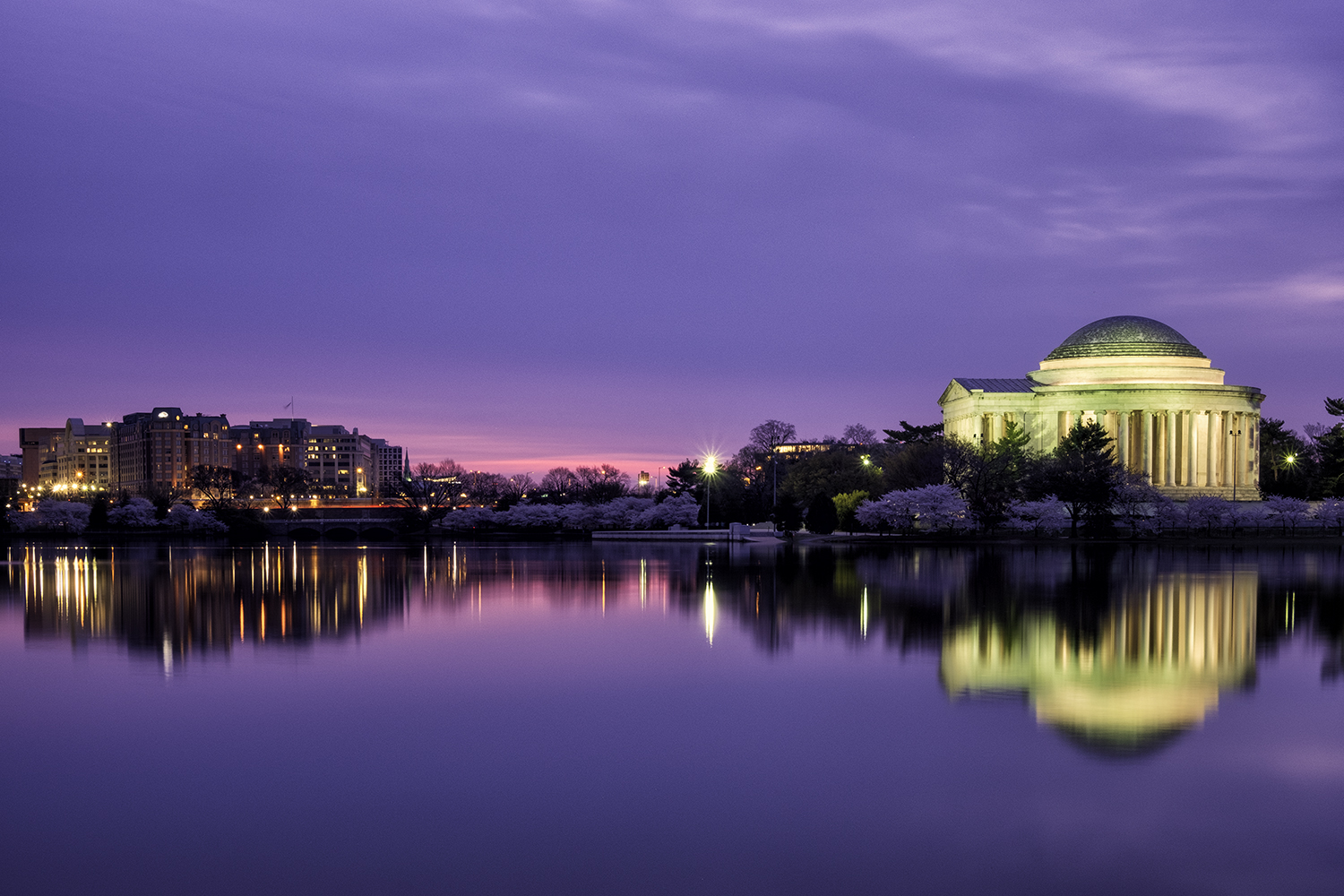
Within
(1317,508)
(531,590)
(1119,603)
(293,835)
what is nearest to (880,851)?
(293,835)

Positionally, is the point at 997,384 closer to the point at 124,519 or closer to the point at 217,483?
the point at 124,519

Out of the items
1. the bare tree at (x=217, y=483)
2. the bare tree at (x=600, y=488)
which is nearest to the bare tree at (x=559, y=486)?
the bare tree at (x=600, y=488)

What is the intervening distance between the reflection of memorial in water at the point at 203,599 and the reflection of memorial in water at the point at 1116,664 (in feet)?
48.9

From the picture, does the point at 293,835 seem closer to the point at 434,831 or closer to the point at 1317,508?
the point at 434,831

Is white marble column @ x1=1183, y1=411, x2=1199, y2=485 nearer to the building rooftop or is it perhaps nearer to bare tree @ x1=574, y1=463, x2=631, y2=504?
the building rooftop

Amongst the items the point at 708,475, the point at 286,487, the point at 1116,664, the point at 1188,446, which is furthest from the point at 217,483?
the point at 1116,664

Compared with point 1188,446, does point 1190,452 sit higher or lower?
lower

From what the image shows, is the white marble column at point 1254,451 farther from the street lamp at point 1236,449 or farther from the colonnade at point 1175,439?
the street lamp at point 1236,449

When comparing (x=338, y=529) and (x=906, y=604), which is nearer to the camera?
(x=906, y=604)

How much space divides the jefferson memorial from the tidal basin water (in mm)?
73516

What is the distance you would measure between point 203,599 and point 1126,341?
3531 inches

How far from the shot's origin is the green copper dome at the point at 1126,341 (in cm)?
10888

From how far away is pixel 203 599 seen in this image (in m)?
39.2

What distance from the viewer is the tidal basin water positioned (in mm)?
11562
